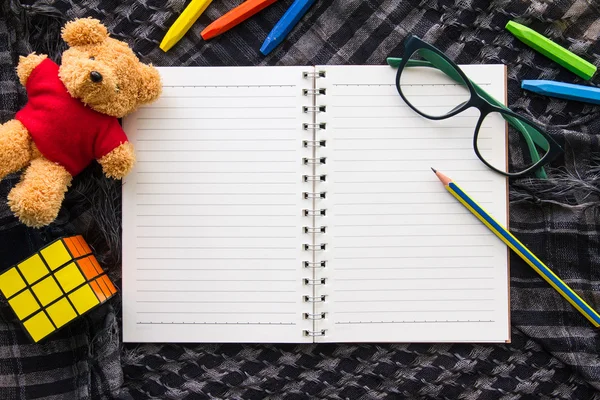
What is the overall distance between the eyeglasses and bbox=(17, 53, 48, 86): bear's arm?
51 cm

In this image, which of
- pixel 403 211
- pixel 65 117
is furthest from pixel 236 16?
pixel 403 211

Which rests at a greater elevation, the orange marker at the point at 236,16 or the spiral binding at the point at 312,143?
the orange marker at the point at 236,16

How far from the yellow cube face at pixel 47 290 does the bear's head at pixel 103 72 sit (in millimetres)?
245

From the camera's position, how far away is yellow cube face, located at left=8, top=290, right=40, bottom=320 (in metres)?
0.74

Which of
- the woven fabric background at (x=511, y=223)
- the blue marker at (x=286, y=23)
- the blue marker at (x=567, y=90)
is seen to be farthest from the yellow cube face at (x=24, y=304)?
the blue marker at (x=567, y=90)

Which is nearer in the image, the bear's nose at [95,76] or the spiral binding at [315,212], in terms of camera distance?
the bear's nose at [95,76]

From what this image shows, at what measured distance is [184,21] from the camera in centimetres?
81

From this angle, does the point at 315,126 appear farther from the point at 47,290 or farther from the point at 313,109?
the point at 47,290

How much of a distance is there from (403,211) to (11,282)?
574 mm

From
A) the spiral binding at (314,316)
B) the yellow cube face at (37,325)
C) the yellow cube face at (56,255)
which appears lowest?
the yellow cube face at (37,325)

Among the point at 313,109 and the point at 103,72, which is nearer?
the point at 103,72

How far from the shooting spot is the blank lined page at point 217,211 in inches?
32.2

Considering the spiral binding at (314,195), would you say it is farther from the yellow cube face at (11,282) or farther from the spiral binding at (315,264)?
the yellow cube face at (11,282)

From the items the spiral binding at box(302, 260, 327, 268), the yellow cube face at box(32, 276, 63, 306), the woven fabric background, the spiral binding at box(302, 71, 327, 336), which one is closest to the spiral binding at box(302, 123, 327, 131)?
the spiral binding at box(302, 71, 327, 336)
